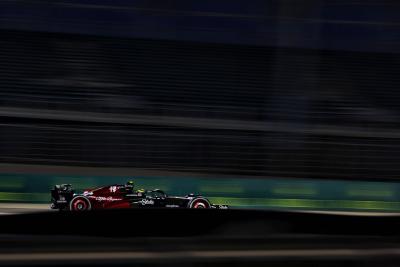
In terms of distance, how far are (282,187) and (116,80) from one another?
5185mm

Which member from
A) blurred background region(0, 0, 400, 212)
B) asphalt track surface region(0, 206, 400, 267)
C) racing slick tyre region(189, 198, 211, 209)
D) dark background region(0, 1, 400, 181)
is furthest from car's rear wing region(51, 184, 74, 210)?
asphalt track surface region(0, 206, 400, 267)

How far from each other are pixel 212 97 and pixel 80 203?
5198 millimetres

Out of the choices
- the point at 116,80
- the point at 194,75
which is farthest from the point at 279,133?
the point at 116,80

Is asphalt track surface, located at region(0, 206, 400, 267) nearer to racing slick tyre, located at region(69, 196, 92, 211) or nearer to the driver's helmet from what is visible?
racing slick tyre, located at region(69, 196, 92, 211)

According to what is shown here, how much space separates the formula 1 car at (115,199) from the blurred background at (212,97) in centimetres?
31

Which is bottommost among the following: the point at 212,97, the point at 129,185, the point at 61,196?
the point at 61,196

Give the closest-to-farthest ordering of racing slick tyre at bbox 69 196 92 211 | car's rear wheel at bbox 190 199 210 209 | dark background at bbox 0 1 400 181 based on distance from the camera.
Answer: racing slick tyre at bbox 69 196 92 211
car's rear wheel at bbox 190 199 210 209
dark background at bbox 0 1 400 181

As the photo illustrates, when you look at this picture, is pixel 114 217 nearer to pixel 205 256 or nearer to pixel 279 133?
pixel 205 256

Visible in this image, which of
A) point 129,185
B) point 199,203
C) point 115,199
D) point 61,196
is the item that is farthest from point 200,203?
point 61,196

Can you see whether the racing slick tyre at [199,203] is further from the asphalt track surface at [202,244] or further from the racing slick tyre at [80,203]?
the asphalt track surface at [202,244]

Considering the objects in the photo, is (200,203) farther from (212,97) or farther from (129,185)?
(212,97)

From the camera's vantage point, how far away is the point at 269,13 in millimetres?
13742

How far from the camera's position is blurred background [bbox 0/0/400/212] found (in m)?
10.7

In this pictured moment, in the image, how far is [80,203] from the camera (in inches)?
330
